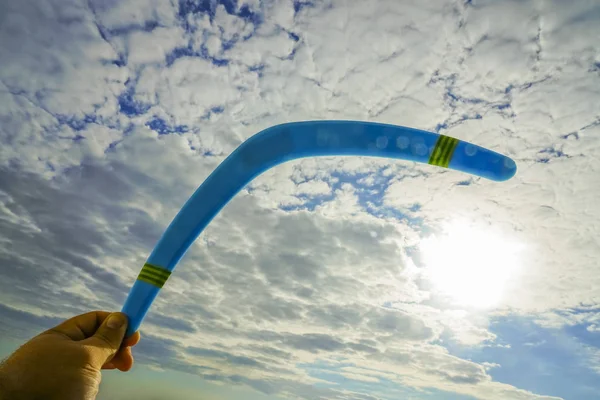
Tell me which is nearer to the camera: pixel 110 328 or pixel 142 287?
pixel 110 328

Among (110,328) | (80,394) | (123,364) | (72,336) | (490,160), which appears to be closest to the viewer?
(80,394)

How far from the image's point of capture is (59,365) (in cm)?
236

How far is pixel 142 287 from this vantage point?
3828mm

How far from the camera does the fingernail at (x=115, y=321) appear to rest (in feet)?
10.5

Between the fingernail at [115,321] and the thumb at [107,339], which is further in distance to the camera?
the fingernail at [115,321]

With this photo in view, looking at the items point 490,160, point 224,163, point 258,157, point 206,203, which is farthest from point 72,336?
point 490,160

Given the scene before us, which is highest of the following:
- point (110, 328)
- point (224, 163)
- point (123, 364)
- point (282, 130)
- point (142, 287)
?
point (282, 130)

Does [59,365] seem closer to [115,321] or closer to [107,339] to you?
[107,339]

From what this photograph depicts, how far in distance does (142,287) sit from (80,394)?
5.12ft

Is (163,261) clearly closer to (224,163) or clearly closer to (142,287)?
(142,287)

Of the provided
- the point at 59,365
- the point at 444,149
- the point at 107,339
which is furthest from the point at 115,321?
the point at 444,149

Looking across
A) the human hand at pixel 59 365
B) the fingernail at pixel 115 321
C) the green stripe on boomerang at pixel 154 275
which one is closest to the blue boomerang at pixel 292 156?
the green stripe on boomerang at pixel 154 275

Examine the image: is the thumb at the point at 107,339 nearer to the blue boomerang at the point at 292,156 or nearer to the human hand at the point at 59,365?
the human hand at the point at 59,365

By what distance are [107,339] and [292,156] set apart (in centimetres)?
269
